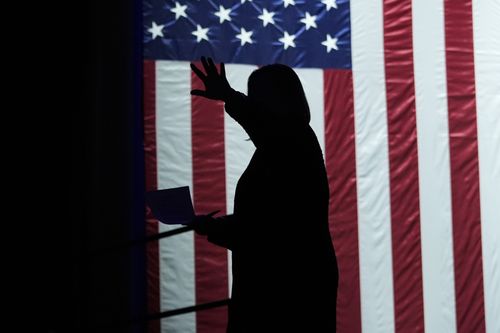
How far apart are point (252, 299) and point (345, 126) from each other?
1.47m

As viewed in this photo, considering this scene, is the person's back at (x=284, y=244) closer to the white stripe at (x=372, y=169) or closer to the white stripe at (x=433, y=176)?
the white stripe at (x=372, y=169)

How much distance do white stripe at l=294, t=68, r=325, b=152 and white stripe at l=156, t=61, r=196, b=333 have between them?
45cm

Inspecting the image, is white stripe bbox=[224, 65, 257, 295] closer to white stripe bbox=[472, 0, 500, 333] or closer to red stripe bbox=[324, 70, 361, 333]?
red stripe bbox=[324, 70, 361, 333]

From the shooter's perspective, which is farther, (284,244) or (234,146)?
(234,146)

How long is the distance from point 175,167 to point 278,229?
128 centimetres

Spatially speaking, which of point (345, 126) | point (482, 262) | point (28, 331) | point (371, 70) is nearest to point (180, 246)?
point (28, 331)

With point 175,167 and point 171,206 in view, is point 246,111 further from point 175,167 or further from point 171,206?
point 175,167

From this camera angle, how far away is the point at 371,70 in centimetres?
280

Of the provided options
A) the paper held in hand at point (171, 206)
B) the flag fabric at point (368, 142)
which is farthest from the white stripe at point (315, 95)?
the paper held in hand at point (171, 206)

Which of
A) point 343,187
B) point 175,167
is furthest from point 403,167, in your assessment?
point 175,167

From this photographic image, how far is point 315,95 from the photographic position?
275 cm

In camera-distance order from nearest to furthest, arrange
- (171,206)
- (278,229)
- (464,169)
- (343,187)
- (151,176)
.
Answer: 1. (278,229)
2. (171,206)
3. (151,176)
4. (343,187)
5. (464,169)

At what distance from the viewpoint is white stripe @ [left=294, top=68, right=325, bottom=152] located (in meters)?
2.75

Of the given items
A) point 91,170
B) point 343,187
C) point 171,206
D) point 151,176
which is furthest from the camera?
point 343,187
